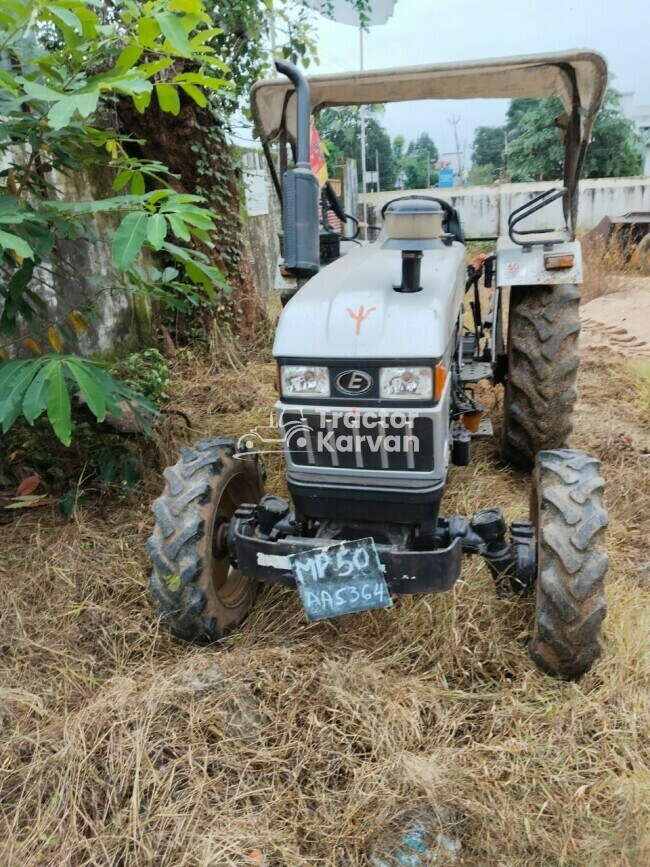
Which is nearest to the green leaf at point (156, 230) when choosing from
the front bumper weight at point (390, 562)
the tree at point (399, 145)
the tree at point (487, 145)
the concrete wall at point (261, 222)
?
the front bumper weight at point (390, 562)

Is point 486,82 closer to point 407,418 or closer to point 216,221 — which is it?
point 407,418

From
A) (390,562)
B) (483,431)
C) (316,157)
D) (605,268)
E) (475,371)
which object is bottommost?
(605,268)

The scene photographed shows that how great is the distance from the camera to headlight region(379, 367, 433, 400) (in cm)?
208

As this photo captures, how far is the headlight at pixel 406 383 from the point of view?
2.08 metres

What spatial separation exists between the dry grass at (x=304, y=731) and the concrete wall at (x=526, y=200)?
632 inches

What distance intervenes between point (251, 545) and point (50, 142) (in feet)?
5.93

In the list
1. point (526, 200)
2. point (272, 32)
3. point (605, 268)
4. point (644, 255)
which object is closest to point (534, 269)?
point (272, 32)

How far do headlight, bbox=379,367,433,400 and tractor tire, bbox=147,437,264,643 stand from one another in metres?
0.76

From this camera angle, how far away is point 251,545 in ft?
7.52

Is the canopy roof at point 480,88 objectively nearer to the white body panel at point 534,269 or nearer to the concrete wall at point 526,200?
the white body panel at point 534,269

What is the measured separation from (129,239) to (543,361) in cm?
203

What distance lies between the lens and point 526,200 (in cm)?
1739

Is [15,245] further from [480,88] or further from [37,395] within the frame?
[480,88]

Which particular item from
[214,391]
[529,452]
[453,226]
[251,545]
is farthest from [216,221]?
[251,545]
